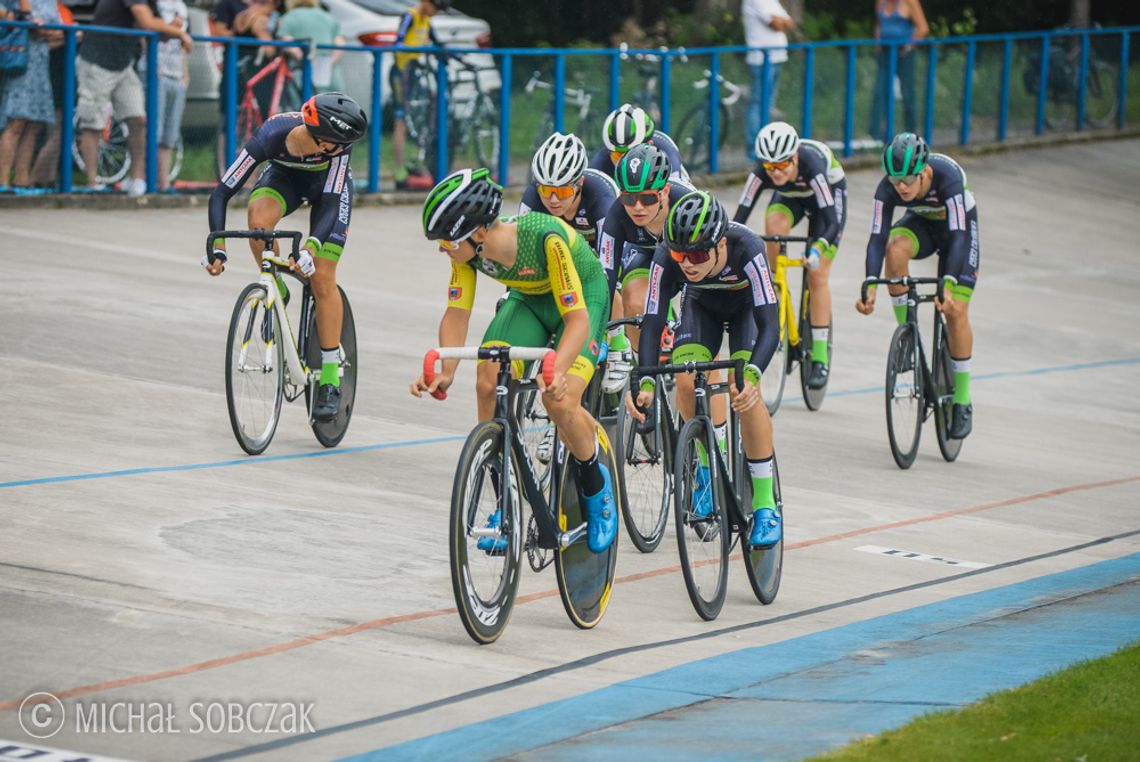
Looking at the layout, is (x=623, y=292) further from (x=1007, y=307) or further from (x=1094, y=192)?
(x=1094, y=192)

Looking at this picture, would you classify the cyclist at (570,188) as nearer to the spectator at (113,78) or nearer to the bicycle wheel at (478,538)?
the bicycle wheel at (478,538)

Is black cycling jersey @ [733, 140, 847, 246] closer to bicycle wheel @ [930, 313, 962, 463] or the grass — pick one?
bicycle wheel @ [930, 313, 962, 463]

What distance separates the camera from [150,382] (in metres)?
11.0

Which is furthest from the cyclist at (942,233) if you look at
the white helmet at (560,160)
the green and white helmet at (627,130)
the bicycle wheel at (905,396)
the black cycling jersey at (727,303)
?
the black cycling jersey at (727,303)

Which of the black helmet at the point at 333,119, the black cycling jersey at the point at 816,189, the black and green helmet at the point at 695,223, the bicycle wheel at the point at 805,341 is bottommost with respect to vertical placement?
the bicycle wheel at the point at 805,341

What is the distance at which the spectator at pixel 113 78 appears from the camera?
51.9ft

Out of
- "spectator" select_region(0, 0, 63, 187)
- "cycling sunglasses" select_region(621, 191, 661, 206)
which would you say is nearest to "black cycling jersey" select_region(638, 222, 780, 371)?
"cycling sunglasses" select_region(621, 191, 661, 206)

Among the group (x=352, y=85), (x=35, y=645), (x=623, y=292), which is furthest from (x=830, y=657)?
(x=352, y=85)

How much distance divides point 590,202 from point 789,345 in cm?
288

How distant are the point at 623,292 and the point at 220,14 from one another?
9.23 m

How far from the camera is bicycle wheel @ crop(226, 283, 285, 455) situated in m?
9.30

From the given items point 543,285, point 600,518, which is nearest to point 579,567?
point 600,518

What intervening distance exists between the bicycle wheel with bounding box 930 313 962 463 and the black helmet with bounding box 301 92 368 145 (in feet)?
12.6

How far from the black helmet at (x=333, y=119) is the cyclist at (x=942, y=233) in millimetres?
3202
